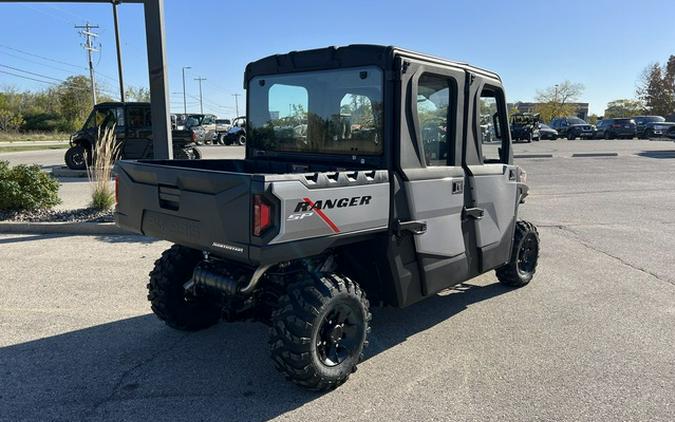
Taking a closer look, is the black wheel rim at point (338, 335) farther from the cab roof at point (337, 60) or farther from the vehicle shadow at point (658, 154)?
the vehicle shadow at point (658, 154)

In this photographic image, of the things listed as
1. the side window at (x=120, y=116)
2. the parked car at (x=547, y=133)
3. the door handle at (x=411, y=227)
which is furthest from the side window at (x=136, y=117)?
the parked car at (x=547, y=133)

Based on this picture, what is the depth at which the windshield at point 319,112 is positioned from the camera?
138 inches

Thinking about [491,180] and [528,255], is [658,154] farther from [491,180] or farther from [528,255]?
[491,180]

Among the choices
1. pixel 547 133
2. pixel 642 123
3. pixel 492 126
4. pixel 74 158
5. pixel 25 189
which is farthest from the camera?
pixel 642 123

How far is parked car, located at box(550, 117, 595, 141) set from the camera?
37.2 meters

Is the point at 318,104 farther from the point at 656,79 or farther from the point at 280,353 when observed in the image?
the point at 656,79

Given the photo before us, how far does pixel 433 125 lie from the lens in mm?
3758

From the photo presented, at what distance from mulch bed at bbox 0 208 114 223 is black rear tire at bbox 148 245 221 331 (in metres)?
4.36

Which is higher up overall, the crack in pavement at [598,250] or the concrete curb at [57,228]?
the concrete curb at [57,228]

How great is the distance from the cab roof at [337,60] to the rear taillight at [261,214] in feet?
4.45

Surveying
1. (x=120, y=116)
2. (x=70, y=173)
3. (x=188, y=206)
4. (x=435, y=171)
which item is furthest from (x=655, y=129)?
(x=188, y=206)

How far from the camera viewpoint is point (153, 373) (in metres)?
3.40

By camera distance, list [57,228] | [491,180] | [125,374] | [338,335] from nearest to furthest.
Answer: [338,335] → [125,374] → [491,180] → [57,228]

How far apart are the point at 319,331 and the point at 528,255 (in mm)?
3123
